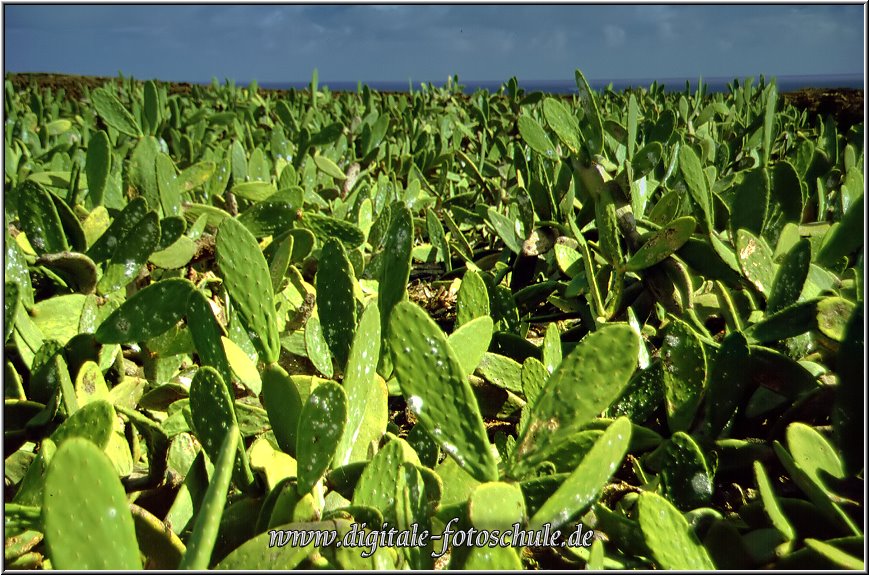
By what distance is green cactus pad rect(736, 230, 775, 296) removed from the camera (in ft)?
3.83

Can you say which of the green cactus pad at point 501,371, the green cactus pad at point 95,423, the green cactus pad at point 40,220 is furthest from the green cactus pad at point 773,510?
the green cactus pad at point 40,220

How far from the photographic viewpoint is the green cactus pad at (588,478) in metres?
0.67

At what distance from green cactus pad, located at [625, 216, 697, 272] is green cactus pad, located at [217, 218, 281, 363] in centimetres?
68

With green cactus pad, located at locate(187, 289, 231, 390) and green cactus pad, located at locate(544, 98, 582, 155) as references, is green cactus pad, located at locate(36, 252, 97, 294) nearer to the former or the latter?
green cactus pad, located at locate(187, 289, 231, 390)

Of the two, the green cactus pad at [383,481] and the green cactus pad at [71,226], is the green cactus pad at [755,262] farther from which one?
the green cactus pad at [71,226]

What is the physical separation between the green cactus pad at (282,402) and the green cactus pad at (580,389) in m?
0.29

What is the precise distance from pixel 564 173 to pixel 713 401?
1034 mm

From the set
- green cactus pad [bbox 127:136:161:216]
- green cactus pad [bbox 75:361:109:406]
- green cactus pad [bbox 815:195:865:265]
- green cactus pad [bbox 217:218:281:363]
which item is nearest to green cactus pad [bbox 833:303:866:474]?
green cactus pad [bbox 815:195:865:265]

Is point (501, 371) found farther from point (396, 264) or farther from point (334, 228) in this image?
point (334, 228)

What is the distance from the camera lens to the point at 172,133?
268 centimetres

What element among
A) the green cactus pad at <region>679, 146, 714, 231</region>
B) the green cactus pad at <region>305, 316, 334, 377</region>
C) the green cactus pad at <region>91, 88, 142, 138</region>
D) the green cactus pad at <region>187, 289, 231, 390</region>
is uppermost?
the green cactus pad at <region>91, 88, 142, 138</region>

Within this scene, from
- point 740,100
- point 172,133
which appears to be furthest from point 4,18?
point 740,100

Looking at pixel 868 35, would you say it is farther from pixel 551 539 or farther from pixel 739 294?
pixel 551 539

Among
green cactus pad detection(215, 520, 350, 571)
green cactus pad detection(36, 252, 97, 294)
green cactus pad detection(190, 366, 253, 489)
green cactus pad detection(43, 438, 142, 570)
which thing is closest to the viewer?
green cactus pad detection(43, 438, 142, 570)
